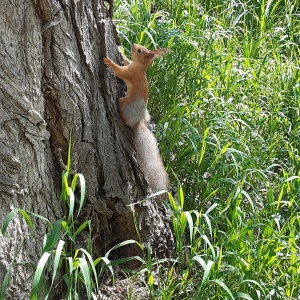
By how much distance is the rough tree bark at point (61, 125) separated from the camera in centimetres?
296

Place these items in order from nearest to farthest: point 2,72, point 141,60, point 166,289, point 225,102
→ point 2,72, point 166,289, point 141,60, point 225,102

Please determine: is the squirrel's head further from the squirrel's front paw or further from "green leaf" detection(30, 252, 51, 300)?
"green leaf" detection(30, 252, 51, 300)

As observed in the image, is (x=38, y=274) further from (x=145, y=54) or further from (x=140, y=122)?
(x=145, y=54)

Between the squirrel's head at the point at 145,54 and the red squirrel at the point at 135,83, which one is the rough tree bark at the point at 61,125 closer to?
the red squirrel at the point at 135,83

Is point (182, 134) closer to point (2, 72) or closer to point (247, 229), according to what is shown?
point (247, 229)

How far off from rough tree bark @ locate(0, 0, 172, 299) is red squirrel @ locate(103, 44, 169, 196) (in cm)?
5

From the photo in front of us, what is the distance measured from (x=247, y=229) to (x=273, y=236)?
0.19 meters

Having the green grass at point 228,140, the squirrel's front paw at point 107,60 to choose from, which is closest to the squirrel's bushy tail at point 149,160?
the green grass at point 228,140

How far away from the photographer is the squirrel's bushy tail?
365 cm

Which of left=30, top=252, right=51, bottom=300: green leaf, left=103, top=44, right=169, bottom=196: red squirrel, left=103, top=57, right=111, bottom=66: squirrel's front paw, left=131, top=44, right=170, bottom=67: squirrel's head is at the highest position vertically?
left=103, top=57, right=111, bottom=66: squirrel's front paw

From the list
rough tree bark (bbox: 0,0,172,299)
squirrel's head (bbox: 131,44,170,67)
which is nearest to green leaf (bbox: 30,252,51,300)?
rough tree bark (bbox: 0,0,172,299)

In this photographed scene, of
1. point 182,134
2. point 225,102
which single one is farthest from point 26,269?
point 225,102

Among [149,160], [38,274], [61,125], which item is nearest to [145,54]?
[149,160]

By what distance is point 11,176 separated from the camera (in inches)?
117
